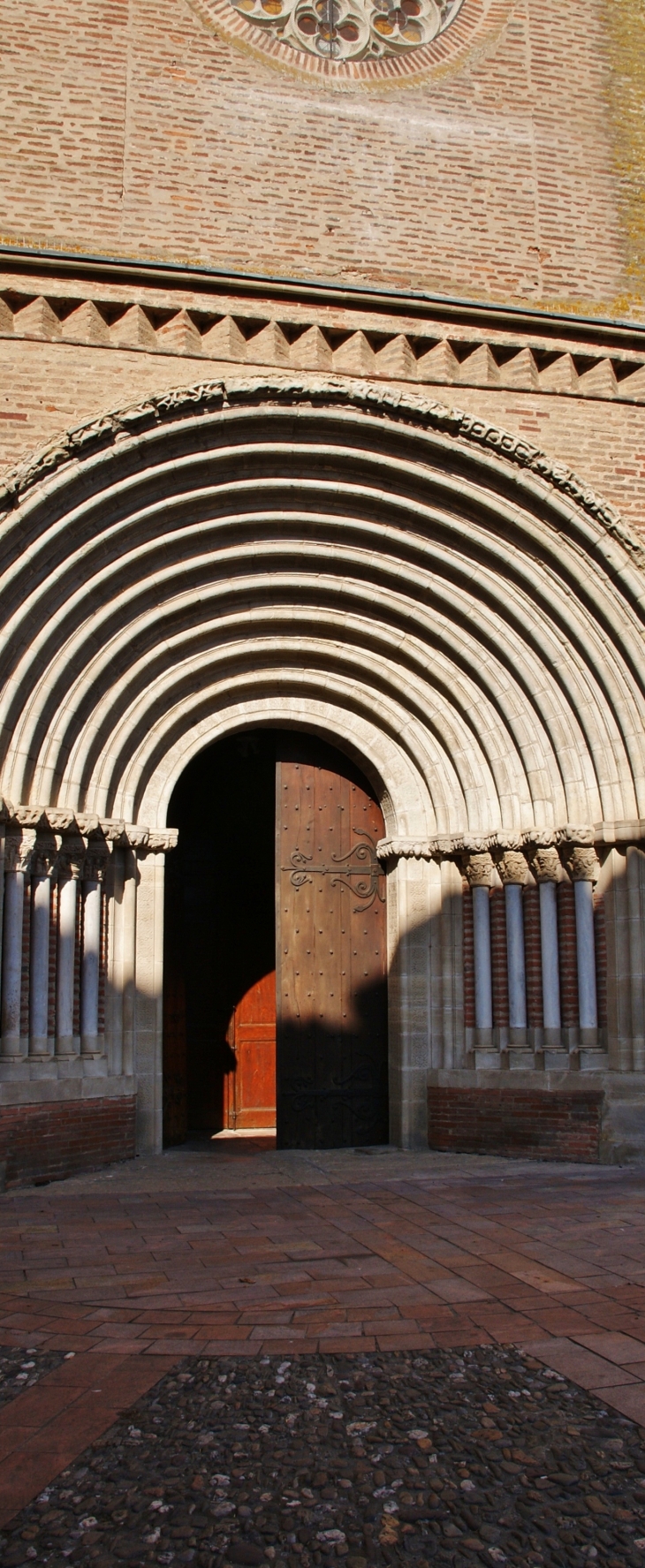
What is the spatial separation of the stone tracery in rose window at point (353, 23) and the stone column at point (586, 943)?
23.2 ft

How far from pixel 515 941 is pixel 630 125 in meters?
6.94

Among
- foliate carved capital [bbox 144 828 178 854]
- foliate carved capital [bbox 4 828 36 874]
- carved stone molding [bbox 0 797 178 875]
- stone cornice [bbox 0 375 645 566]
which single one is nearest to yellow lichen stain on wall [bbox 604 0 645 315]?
stone cornice [bbox 0 375 645 566]

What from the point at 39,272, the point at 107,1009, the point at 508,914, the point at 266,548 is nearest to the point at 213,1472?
the point at 107,1009

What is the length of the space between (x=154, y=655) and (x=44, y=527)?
131 centimetres

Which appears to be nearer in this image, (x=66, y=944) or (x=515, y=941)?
(x=66, y=944)

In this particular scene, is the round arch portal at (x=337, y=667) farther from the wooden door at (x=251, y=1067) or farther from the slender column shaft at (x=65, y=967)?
the wooden door at (x=251, y=1067)

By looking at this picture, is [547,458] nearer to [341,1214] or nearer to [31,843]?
[31,843]

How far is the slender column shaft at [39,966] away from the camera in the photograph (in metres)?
7.73

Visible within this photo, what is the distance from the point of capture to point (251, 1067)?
38.4 ft

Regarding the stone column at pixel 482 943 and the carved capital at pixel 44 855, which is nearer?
the carved capital at pixel 44 855

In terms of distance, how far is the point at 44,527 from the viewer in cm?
785

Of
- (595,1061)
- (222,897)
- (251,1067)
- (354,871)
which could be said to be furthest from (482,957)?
(251,1067)

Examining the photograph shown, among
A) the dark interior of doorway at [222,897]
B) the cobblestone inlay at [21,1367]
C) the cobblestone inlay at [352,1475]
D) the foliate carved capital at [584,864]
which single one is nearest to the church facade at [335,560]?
the foliate carved capital at [584,864]

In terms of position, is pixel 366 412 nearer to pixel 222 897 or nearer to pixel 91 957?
pixel 91 957
